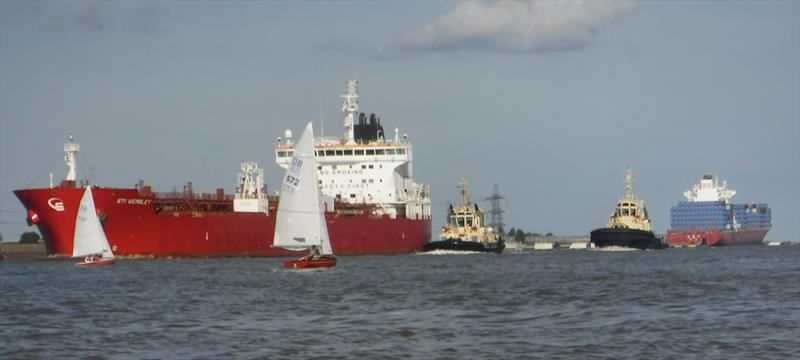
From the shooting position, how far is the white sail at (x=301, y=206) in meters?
54.2

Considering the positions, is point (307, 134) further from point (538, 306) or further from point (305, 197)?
point (538, 306)

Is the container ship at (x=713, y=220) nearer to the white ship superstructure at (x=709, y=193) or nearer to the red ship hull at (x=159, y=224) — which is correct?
the white ship superstructure at (x=709, y=193)

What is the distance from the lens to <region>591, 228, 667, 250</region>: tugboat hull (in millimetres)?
101812


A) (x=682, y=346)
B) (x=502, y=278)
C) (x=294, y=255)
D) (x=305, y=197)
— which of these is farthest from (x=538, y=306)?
(x=294, y=255)

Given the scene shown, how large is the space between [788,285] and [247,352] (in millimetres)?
24359

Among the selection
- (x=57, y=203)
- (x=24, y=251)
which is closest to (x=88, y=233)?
(x=57, y=203)

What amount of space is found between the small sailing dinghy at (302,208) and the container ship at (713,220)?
108 m

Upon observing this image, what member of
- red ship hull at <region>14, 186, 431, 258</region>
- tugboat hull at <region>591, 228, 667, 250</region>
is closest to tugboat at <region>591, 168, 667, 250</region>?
tugboat hull at <region>591, 228, 667, 250</region>

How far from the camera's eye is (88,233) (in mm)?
63094

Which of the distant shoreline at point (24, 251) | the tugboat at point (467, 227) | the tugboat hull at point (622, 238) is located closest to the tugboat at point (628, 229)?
the tugboat hull at point (622, 238)

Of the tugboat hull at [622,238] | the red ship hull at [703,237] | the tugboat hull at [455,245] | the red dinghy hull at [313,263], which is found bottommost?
the red dinghy hull at [313,263]

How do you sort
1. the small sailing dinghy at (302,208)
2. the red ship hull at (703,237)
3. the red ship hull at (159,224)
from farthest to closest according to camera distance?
the red ship hull at (703,237)
the red ship hull at (159,224)
the small sailing dinghy at (302,208)

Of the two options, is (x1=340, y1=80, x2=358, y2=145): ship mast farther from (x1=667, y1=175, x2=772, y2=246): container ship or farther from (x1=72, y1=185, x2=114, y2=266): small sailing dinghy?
(x1=667, y1=175, x2=772, y2=246): container ship

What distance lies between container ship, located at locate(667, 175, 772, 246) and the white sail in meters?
109
